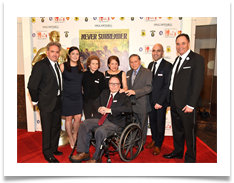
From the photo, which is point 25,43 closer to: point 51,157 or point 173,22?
point 51,157

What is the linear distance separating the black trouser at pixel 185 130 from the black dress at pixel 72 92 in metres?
1.74

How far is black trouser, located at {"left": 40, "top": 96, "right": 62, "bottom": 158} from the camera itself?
282 centimetres

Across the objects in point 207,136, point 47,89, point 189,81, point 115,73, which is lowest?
point 207,136

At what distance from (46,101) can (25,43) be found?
7.99 feet

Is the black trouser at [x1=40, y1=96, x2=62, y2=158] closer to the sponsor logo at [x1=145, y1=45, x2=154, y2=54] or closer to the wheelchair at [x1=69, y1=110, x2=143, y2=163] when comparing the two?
the wheelchair at [x1=69, y1=110, x2=143, y2=163]

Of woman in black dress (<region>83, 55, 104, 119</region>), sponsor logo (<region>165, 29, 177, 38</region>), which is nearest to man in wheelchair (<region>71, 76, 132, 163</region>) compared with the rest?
woman in black dress (<region>83, 55, 104, 119</region>)

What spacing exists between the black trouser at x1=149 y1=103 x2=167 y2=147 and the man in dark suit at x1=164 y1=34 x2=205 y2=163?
1.34 feet

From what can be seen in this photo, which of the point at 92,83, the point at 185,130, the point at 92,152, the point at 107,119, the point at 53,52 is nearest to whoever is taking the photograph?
the point at 185,130

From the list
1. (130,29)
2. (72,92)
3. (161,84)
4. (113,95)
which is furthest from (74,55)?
(130,29)

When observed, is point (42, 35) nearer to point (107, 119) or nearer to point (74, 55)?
point (74, 55)

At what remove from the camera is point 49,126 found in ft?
9.38

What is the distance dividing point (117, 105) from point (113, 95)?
20 cm

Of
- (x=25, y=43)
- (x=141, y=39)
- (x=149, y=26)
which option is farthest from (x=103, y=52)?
(x=25, y=43)

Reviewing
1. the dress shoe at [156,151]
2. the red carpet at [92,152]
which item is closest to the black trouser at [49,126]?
the red carpet at [92,152]
